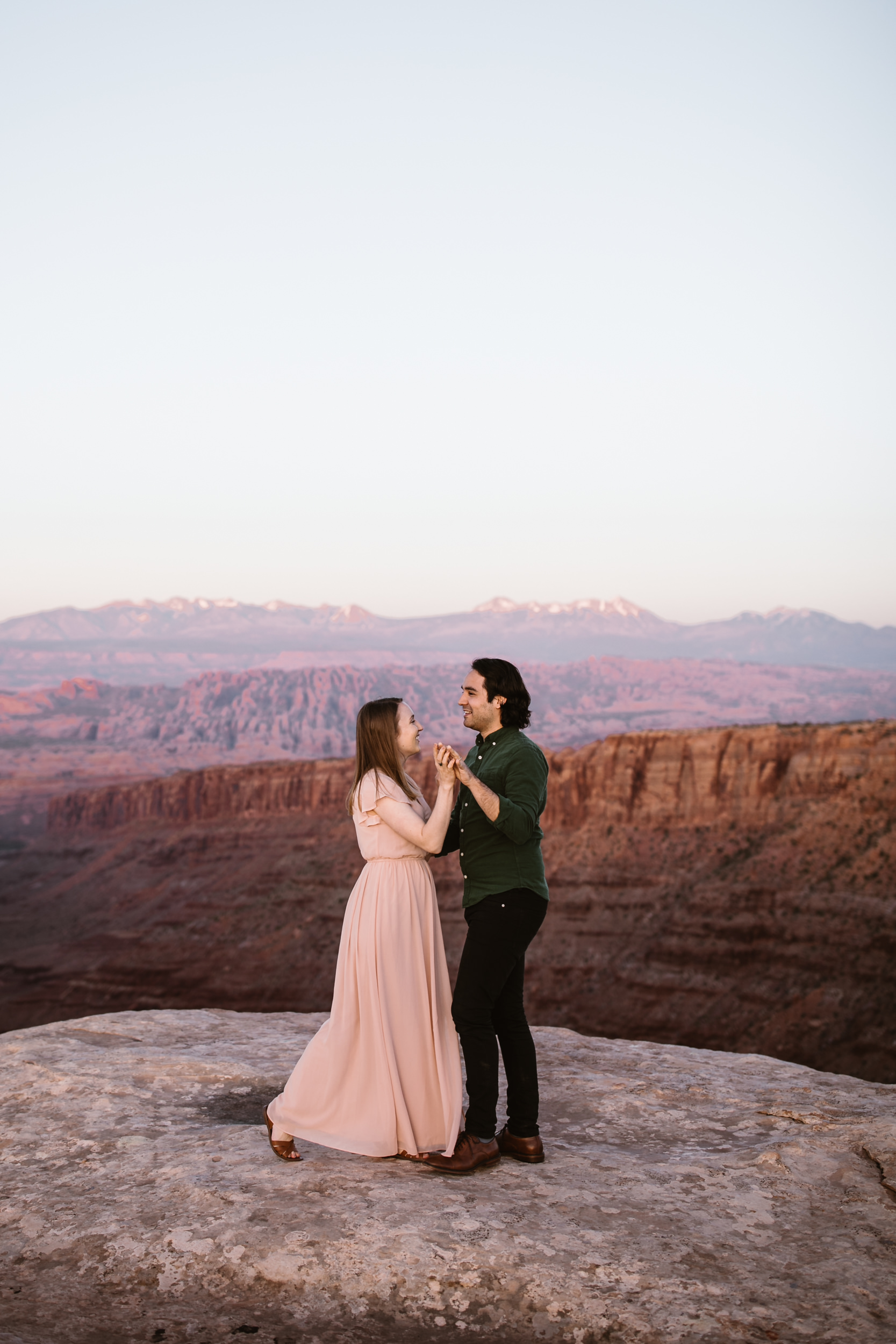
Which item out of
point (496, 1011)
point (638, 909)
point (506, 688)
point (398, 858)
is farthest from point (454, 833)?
point (638, 909)

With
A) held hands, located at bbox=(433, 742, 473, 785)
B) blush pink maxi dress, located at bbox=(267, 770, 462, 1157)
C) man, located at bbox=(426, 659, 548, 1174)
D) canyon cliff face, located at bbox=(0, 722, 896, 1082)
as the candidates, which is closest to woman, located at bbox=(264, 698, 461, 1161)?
blush pink maxi dress, located at bbox=(267, 770, 462, 1157)

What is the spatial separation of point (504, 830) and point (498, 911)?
447mm

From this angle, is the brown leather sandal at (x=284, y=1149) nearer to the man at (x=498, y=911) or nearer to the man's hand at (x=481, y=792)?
the man at (x=498, y=911)

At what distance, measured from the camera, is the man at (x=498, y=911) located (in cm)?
486

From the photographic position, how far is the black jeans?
16.0 feet

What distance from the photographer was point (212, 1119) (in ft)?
19.5

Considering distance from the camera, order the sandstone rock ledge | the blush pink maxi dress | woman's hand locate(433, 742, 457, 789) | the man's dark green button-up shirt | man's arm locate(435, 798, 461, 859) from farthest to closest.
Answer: man's arm locate(435, 798, 461, 859)
the blush pink maxi dress
the man's dark green button-up shirt
woman's hand locate(433, 742, 457, 789)
the sandstone rock ledge

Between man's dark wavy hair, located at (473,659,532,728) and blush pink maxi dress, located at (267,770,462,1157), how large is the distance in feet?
2.11

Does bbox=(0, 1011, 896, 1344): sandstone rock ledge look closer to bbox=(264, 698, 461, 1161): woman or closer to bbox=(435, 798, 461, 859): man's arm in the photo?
bbox=(264, 698, 461, 1161): woman

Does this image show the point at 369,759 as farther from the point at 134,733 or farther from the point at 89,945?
the point at 134,733

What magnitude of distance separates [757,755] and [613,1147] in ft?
134

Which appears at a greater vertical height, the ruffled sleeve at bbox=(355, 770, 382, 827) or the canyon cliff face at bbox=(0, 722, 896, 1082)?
the ruffled sleeve at bbox=(355, 770, 382, 827)

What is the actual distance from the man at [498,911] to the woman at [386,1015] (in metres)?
0.13

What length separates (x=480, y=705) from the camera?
5.05 meters
